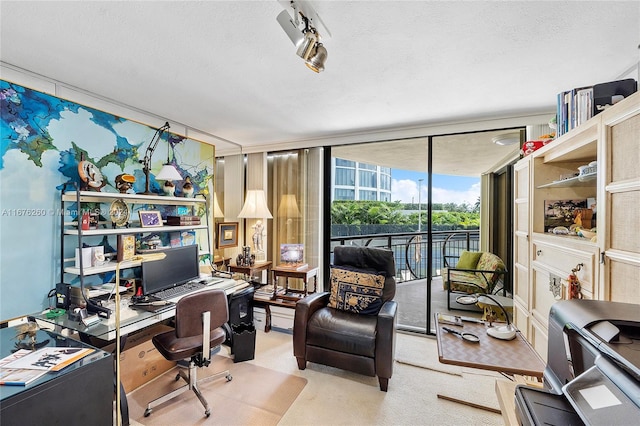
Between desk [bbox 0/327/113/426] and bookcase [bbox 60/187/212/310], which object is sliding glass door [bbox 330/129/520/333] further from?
desk [bbox 0/327/113/426]

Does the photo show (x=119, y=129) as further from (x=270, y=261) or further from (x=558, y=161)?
(x=558, y=161)

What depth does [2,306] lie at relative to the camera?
6.01ft

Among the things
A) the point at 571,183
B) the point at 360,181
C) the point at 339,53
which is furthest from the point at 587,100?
the point at 360,181

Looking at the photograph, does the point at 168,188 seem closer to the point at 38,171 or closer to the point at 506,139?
the point at 38,171

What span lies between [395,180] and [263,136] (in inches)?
77.2

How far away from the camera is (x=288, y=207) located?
3988 mm

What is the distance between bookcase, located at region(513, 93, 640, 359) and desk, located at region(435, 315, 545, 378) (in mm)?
365

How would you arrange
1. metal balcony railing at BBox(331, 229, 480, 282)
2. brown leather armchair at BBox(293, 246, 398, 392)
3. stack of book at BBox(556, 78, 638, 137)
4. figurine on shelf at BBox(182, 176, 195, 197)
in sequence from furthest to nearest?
1. metal balcony railing at BBox(331, 229, 480, 282)
2. figurine on shelf at BBox(182, 176, 195, 197)
3. brown leather armchair at BBox(293, 246, 398, 392)
4. stack of book at BBox(556, 78, 638, 137)

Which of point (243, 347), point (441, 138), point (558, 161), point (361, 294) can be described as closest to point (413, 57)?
point (558, 161)

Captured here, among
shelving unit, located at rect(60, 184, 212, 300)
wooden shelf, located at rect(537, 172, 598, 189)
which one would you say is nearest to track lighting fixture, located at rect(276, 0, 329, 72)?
shelving unit, located at rect(60, 184, 212, 300)

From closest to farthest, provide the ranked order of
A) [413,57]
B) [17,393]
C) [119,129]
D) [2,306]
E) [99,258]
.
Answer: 1. [17,393]
2. [413,57]
3. [2,306]
4. [99,258]
5. [119,129]

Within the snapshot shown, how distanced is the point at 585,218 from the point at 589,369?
1.41 metres

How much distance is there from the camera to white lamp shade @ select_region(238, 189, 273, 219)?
363 centimetres

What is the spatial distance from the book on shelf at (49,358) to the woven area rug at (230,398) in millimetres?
850
